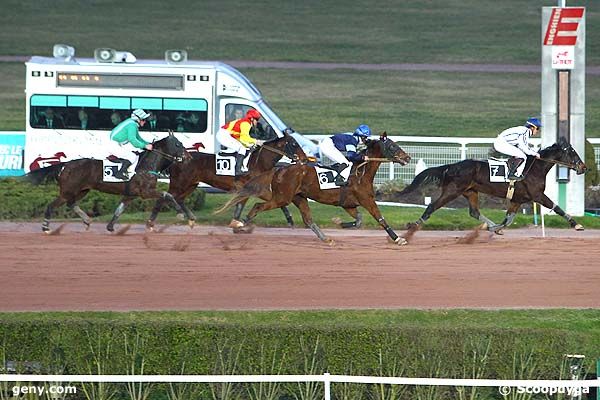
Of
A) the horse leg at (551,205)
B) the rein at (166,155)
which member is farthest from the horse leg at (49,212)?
the horse leg at (551,205)

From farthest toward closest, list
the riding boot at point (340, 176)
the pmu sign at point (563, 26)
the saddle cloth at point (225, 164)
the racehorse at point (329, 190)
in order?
Answer: the pmu sign at point (563, 26)
the saddle cloth at point (225, 164)
the riding boot at point (340, 176)
the racehorse at point (329, 190)

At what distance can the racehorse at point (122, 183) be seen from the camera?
1852 centimetres

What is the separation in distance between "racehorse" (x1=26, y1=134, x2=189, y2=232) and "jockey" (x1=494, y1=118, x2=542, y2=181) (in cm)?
415

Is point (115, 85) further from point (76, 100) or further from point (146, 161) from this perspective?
point (146, 161)

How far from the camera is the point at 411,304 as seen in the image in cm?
1387

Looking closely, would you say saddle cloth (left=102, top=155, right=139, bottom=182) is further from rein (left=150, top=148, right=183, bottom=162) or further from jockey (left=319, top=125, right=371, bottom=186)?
jockey (left=319, top=125, right=371, bottom=186)

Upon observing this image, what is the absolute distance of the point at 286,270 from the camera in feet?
52.6

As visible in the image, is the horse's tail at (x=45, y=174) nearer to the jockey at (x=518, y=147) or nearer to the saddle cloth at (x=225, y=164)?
the saddle cloth at (x=225, y=164)

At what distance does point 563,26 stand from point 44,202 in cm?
776

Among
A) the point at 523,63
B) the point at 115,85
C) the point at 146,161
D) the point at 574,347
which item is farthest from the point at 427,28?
the point at 574,347

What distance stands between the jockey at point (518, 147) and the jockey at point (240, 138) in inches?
126

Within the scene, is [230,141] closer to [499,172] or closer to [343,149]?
[343,149]

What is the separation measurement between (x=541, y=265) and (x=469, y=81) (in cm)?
2281

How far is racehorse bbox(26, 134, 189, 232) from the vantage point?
18.5m
